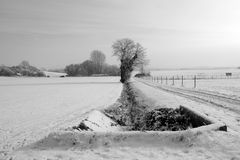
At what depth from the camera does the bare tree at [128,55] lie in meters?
54.9

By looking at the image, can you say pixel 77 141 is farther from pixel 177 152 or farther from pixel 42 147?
pixel 177 152

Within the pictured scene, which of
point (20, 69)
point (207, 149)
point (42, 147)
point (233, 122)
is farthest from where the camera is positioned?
point (20, 69)

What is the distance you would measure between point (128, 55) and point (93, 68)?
240 feet

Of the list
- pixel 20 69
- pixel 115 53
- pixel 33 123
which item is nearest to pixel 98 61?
pixel 20 69

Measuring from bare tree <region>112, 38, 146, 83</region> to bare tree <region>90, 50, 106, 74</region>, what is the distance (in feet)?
234

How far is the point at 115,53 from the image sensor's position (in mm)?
59406

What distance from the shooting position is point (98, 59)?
133500 millimetres

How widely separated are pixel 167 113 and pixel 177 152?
16.0 ft

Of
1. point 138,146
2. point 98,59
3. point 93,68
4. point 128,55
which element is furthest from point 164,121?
point 98,59

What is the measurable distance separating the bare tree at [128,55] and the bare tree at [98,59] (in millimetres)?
71272

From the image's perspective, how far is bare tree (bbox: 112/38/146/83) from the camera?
54938 mm

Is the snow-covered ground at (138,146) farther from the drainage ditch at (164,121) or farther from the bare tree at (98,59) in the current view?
the bare tree at (98,59)

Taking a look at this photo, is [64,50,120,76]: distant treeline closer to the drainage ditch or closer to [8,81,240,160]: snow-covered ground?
the drainage ditch

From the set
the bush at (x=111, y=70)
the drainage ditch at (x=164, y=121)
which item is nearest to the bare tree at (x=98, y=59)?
the bush at (x=111, y=70)
